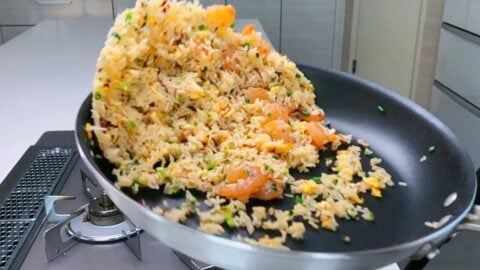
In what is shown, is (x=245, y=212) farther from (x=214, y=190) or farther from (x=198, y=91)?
(x=198, y=91)

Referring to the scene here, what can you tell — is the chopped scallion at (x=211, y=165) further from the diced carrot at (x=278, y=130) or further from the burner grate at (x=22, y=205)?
the burner grate at (x=22, y=205)

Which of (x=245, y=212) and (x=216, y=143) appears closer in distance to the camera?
(x=245, y=212)

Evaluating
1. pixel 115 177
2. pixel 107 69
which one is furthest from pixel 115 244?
pixel 107 69

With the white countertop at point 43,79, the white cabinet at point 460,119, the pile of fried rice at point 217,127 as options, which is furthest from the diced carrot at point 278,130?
the white cabinet at point 460,119

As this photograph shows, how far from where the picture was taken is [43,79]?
1.52m

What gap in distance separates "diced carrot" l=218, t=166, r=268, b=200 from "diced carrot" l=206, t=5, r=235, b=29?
11.7 inches

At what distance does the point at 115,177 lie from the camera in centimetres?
66

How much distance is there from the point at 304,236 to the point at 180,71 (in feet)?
1.12

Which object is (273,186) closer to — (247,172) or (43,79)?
(247,172)

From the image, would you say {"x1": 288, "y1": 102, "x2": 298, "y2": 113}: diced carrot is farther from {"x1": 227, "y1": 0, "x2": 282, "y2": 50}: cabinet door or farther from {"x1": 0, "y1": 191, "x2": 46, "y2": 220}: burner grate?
{"x1": 227, "y1": 0, "x2": 282, "y2": 50}: cabinet door

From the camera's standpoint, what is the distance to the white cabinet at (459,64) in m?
1.90

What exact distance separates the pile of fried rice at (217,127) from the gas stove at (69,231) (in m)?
0.12

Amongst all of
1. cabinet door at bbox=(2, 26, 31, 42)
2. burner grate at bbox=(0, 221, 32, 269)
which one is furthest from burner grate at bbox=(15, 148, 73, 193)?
cabinet door at bbox=(2, 26, 31, 42)

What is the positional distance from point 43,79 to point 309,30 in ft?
5.63
